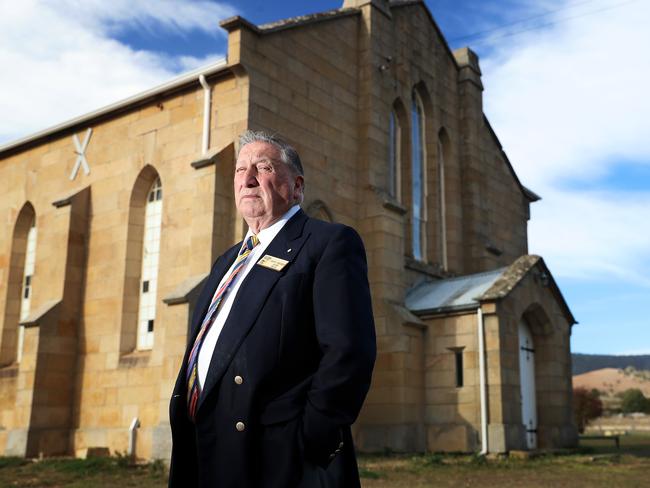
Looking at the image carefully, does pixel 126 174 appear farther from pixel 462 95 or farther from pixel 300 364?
pixel 300 364

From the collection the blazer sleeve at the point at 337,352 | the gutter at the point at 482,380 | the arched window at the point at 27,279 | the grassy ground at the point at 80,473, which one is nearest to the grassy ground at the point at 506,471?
the gutter at the point at 482,380

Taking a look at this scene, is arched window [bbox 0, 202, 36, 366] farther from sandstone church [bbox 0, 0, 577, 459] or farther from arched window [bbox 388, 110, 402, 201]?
arched window [bbox 388, 110, 402, 201]

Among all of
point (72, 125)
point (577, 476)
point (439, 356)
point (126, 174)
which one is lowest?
point (577, 476)

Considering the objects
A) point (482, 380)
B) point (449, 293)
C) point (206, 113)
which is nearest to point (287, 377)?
point (206, 113)

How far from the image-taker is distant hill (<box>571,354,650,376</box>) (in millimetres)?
159250

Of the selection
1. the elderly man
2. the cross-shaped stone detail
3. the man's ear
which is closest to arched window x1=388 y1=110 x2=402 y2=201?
the cross-shaped stone detail

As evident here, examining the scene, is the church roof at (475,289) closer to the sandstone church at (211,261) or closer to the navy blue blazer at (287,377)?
the sandstone church at (211,261)

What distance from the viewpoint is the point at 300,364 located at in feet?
10.2

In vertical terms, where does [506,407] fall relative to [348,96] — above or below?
below

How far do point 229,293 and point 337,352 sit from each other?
720mm

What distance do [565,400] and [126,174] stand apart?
12106 millimetres

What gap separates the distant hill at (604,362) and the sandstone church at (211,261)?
148 m

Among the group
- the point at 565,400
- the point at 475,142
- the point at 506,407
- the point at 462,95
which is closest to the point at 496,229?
the point at 475,142

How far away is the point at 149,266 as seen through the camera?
17031mm
